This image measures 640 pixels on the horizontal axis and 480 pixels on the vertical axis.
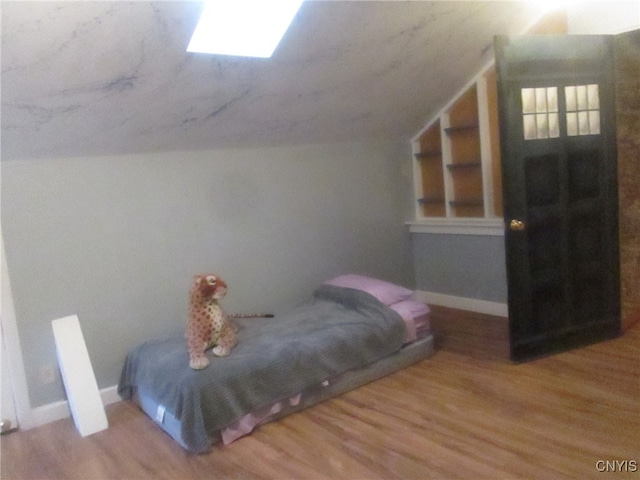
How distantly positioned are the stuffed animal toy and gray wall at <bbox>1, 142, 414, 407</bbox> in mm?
599

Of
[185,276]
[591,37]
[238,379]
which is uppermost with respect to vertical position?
[591,37]

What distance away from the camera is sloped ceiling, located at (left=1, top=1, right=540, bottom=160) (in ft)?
8.34

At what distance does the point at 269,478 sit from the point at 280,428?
18.3 inches

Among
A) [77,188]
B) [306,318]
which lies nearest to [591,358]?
[306,318]

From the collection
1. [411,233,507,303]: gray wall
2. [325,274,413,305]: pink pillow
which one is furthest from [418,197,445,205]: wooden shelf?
[325,274,413,305]: pink pillow

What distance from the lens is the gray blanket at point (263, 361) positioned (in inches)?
109

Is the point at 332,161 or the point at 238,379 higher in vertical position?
the point at 332,161

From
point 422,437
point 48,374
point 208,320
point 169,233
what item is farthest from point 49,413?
point 422,437

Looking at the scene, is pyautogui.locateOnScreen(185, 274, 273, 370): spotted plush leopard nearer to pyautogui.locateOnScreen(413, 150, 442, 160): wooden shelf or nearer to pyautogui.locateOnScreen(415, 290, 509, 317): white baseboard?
pyautogui.locateOnScreen(415, 290, 509, 317): white baseboard

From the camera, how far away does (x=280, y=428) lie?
9.67 ft

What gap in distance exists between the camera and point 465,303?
15.3 feet

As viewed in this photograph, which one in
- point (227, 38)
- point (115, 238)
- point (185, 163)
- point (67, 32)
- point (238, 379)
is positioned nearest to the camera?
point (67, 32)

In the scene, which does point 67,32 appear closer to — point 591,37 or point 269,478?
point 269,478

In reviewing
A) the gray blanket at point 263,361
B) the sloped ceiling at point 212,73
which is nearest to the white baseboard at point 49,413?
the gray blanket at point 263,361
